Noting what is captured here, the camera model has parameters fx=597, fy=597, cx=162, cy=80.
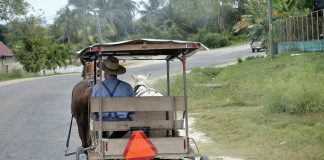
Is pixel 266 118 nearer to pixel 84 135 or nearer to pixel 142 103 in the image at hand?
pixel 84 135

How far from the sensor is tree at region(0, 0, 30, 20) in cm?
4494

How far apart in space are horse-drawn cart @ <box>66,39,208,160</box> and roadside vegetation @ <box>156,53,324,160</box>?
3.08 metres

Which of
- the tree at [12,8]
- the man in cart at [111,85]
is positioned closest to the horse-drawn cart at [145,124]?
the man in cart at [111,85]

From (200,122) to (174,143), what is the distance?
8060 mm

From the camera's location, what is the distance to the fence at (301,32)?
3194 centimetres

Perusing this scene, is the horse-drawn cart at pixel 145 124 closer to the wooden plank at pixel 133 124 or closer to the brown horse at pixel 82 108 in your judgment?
the wooden plank at pixel 133 124

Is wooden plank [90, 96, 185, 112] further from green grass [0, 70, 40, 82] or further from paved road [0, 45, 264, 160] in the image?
green grass [0, 70, 40, 82]

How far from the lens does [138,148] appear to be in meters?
6.76

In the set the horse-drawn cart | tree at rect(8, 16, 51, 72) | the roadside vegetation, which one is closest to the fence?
the roadside vegetation

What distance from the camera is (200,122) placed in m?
15.1

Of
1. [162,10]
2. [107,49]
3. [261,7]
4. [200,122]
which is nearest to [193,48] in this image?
[107,49]

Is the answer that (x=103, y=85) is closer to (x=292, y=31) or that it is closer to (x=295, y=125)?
(x=295, y=125)

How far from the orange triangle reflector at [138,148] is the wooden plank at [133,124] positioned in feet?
1.43

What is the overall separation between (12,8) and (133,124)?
1577 inches
